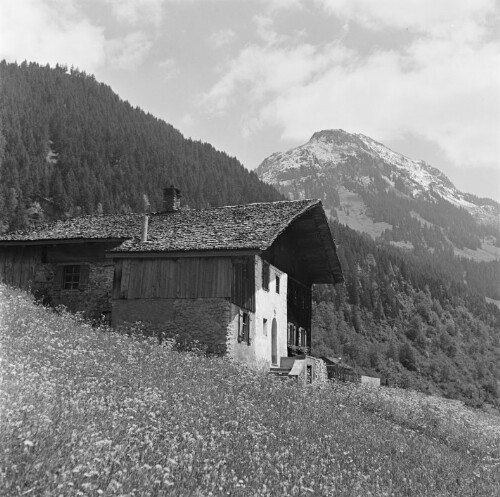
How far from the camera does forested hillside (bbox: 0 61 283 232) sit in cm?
11669

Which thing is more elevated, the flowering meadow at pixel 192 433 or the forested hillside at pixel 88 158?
the forested hillside at pixel 88 158

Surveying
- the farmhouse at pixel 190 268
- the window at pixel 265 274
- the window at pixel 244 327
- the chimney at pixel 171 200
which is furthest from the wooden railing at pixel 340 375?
the chimney at pixel 171 200

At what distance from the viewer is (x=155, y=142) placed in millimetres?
154625

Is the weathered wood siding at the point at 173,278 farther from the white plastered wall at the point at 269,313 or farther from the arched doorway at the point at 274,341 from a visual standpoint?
the arched doorway at the point at 274,341

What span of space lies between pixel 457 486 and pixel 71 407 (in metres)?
6.90

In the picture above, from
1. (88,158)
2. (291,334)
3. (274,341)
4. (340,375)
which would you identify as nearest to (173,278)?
(274,341)

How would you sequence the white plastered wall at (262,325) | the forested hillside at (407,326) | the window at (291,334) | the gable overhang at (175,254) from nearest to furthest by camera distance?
1. the gable overhang at (175,254)
2. the white plastered wall at (262,325)
3. the window at (291,334)
4. the forested hillside at (407,326)

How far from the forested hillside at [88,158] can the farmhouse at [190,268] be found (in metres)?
76.2

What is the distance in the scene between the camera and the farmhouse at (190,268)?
2400 cm

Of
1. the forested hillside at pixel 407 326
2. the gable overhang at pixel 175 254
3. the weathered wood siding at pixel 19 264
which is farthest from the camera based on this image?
the forested hillside at pixel 407 326

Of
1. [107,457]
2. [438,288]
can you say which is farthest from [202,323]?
[438,288]

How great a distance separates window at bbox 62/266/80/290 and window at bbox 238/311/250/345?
903cm

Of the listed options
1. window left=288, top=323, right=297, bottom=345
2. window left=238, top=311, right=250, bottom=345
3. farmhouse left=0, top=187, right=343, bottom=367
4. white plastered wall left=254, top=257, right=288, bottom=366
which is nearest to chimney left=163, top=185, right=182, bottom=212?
farmhouse left=0, top=187, right=343, bottom=367

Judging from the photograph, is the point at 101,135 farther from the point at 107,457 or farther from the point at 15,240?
the point at 107,457
